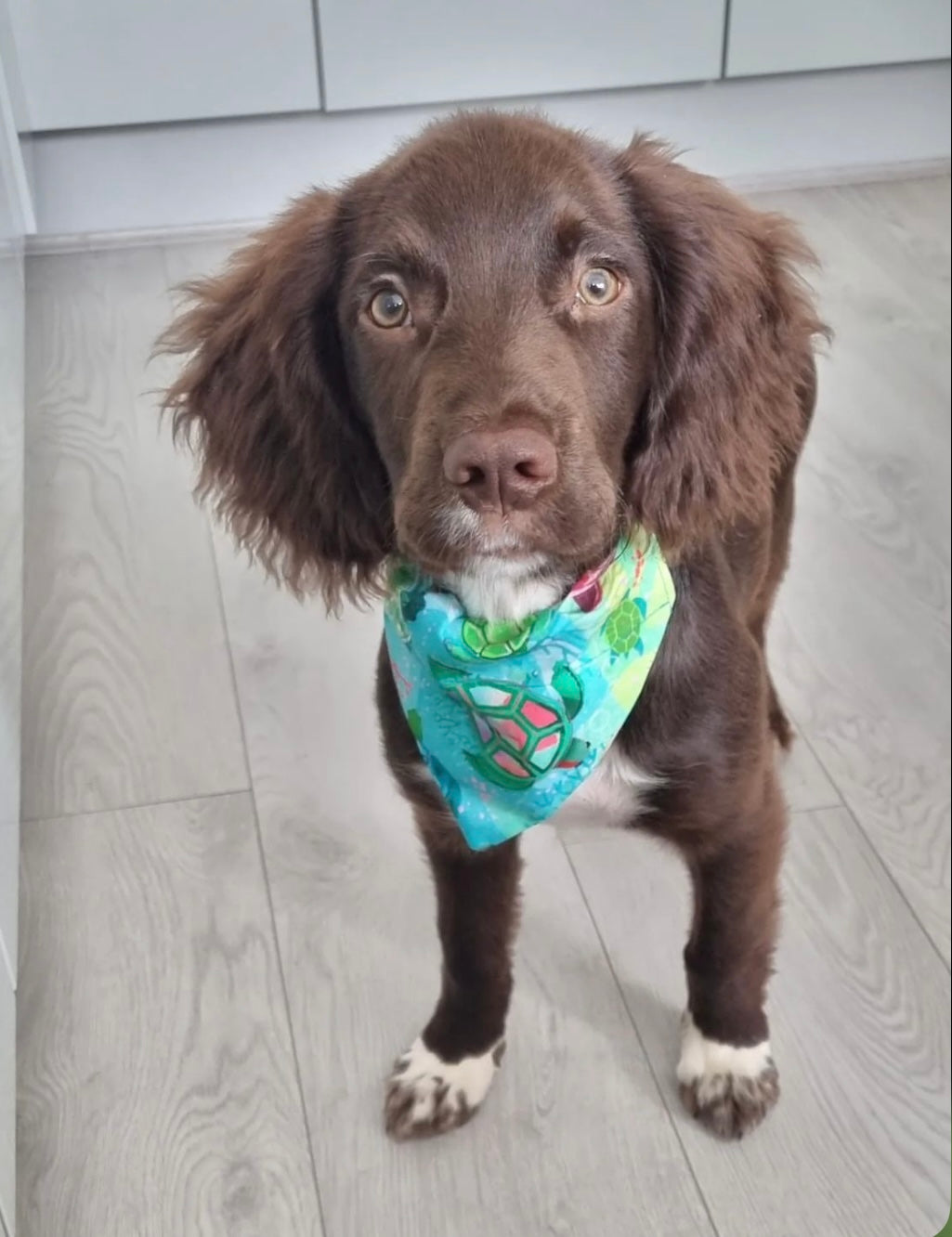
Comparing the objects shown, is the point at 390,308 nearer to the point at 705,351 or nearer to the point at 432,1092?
the point at 705,351

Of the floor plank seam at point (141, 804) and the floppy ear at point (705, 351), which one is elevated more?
the floppy ear at point (705, 351)

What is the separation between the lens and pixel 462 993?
4.78 feet

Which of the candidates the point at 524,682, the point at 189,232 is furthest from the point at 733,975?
the point at 189,232

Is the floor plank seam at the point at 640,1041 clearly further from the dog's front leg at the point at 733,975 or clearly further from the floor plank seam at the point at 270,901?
the floor plank seam at the point at 270,901

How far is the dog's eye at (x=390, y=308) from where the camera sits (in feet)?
3.55

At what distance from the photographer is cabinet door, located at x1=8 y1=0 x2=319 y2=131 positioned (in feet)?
4.33

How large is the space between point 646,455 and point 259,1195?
0.77 m

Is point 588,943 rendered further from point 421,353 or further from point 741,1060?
point 421,353

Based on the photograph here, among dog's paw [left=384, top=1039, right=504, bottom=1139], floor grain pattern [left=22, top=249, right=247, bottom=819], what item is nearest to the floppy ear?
A: dog's paw [left=384, top=1039, right=504, bottom=1139]

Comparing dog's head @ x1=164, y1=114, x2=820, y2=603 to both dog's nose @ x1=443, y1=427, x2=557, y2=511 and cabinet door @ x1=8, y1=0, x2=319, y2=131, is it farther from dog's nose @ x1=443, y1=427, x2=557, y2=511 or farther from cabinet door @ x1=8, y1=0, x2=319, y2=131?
cabinet door @ x1=8, y1=0, x2=319, y2=131

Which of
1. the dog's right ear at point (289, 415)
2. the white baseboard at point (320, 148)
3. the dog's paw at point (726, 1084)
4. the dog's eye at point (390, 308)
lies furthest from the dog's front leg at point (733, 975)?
the white baseboard at point (320, 148)

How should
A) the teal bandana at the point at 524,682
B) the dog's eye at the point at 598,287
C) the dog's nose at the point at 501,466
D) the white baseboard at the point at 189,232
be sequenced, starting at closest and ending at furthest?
the dog's nose at the point at 501,466 → the dog's eye at the point at 598,287 → the teal bandana at the point at 524,682 → the white baseboard at the point at 189,232

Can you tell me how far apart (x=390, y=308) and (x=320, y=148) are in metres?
0.88

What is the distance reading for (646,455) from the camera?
3.84ft
